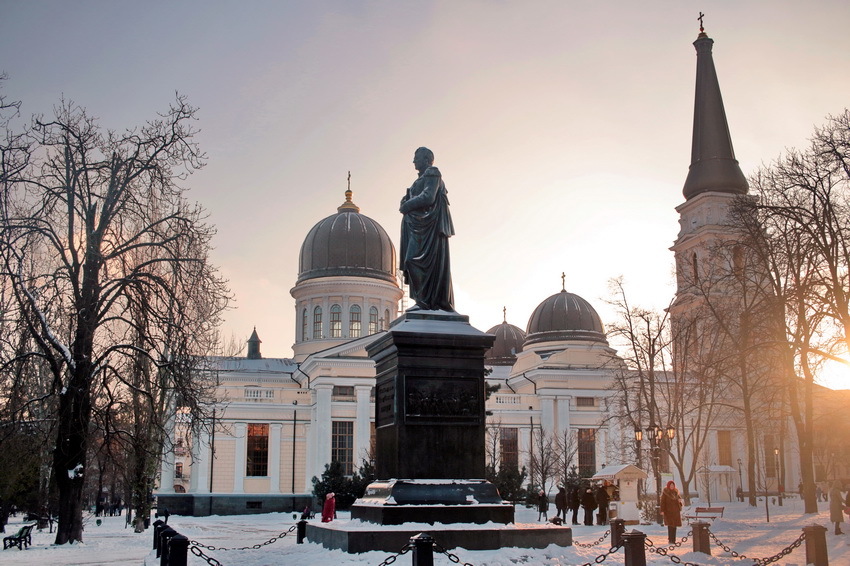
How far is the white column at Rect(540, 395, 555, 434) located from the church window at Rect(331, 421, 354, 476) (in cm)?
1256

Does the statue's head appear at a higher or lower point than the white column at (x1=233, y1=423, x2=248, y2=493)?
higher

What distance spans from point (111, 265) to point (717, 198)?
47262mm

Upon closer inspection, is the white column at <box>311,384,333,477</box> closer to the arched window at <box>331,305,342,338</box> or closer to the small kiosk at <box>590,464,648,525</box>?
the arched window at <box>331,305,342,338</box>

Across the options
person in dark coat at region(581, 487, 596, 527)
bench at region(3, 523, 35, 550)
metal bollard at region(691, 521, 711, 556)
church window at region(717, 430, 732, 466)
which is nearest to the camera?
metal bollard at region(691, 521, 711, 556)

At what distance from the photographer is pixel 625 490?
107ft

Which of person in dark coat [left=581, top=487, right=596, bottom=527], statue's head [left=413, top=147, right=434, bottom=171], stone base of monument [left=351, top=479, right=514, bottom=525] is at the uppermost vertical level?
statue's head [left=413, top=147, right=434, bottom=171]

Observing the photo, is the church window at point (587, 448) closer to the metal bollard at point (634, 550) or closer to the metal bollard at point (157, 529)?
the metal bollard at point (157, 529)

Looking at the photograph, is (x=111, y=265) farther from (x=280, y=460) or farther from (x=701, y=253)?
(x=701, y=253)

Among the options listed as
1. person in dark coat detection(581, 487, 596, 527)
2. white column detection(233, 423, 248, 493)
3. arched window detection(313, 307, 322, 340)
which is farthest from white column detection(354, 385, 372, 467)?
person in dark coat detection(581, 487, 596, 527)

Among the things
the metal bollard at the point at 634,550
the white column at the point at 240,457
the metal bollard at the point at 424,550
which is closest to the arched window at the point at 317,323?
the white column at the point at 240,457

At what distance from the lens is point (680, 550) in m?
18.1

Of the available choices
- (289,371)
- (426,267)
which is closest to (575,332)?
(289,371)

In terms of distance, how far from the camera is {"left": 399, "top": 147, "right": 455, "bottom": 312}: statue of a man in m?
14.1

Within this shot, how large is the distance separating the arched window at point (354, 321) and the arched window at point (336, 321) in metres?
0.74
